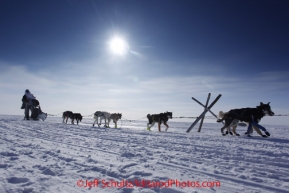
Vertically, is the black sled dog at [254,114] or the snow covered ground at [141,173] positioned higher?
the black sled dog at [254,114]

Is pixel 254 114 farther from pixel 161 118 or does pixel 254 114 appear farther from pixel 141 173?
pixel 141 173

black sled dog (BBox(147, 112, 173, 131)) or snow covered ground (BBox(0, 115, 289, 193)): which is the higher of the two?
black sled dog (BBox(147, 112, 173, 131))

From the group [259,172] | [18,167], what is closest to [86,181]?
[18,167]

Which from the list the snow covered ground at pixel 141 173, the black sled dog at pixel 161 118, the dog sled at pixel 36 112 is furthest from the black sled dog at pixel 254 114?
the dog sled at pixel 36 112

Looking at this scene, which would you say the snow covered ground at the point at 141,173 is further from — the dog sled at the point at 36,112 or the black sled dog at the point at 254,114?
the dog sled at the point at 36,112

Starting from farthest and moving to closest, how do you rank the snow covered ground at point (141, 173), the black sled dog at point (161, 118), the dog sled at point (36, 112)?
the dog sled at point (36, 112), the black sled dog at point (161, 118), the snow covered ground at point (141, 173)

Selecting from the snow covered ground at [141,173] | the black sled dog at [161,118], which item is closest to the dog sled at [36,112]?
the black sled dog at [161,118]

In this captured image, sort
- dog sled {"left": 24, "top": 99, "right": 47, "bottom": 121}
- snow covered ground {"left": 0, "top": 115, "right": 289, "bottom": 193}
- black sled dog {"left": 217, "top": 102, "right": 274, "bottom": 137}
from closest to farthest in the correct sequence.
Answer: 1. snow covered ground {"left": 0, "top": 115, "right": 289, "bottom": 193}
2. black sled dog {"left": 217, "top": 102, "right": 274, "bottom": 137}
3. dog sled {"left": 24, "top": 99, "right": 47, "bottom": 121}

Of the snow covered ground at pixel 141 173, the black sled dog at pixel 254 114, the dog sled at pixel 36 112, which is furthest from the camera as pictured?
the dog sled at pixel 36 112

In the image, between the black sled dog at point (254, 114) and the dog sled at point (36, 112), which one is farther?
the dog sled at point (36, 112)

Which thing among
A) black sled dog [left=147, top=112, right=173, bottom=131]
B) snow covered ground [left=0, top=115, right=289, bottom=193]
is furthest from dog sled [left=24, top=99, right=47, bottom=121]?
snow covered ground [left=0, top=115, right=289, bottom=193]

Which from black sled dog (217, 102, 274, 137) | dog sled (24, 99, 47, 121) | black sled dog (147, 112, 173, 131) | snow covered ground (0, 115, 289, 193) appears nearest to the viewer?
snow covered ground (0, 115, 289, 193)

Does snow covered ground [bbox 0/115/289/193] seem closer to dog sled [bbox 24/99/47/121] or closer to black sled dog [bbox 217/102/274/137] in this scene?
black sled dog [bbox 217/102/274/137]

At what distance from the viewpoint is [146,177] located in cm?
307
